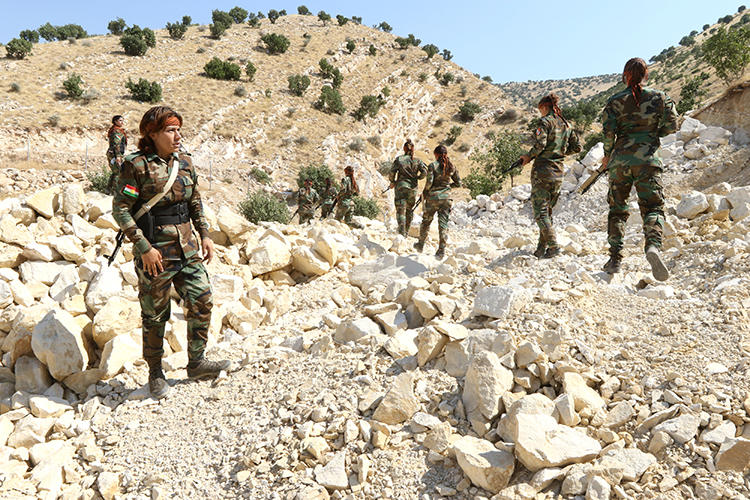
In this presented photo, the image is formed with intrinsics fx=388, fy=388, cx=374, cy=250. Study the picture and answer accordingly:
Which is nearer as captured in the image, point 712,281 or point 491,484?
point 491,484

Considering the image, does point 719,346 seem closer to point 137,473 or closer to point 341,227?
point 137,473

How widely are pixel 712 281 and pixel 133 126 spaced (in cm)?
2396

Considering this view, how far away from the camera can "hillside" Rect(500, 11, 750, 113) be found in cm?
3522

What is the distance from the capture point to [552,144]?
4348 mm

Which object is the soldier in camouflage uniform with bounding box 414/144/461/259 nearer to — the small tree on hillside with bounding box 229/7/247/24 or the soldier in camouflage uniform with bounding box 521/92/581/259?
the soldier in camouflage uniform with bounding box 521/92/581/259

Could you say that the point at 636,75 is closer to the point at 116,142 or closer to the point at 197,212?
the point at 197,212

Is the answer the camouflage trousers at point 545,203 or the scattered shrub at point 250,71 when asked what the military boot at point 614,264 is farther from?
the scattered shrub at point 250,71

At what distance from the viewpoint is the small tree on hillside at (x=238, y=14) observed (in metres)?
41.7

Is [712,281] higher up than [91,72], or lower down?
lower down

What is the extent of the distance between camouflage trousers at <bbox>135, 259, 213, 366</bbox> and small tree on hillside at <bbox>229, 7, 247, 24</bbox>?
4780 centimetres

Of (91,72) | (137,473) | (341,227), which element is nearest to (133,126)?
(91,72)

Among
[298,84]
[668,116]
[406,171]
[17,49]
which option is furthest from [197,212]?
[17,49]

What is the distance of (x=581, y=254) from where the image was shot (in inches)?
178

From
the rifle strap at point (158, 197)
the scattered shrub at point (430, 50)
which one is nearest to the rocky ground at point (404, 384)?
the rifle strap at point (158, 197)
